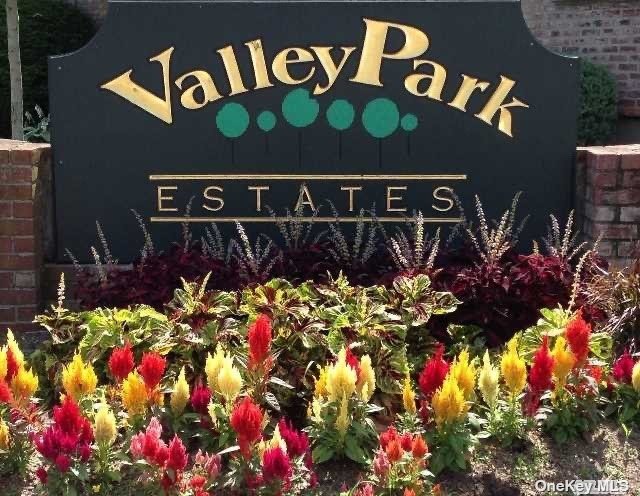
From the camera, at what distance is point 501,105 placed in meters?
4.65

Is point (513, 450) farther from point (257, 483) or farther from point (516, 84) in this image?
point (516, 84)

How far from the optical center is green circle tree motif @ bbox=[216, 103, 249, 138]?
183 inches

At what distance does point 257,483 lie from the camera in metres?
2.71

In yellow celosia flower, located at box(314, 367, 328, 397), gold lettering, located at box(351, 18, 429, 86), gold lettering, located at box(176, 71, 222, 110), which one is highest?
gold lettering, located at box(351, 18, 429, 86)

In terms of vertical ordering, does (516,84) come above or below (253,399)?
above

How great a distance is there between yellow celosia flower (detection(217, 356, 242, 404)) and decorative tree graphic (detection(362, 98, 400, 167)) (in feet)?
6.70

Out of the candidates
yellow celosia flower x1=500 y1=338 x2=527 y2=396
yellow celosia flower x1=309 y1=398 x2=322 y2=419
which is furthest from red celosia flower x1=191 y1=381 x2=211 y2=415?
yellow celosia flower x1=500 y1=338 x2=527 y2=396

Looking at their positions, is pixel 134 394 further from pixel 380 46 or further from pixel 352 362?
pixel 380 46

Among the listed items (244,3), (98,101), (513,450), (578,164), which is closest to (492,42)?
(578,164)

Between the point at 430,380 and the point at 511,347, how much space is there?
0.35 m

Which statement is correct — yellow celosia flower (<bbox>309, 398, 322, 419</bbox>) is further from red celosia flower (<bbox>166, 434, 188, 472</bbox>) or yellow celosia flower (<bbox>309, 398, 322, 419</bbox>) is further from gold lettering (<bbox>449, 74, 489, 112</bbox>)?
gold lettering (<bbox>449, 74, 489, 112</bbox>)

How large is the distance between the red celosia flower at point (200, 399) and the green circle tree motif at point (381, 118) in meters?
2.05

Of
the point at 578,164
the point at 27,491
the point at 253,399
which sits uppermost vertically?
the point at 578,164

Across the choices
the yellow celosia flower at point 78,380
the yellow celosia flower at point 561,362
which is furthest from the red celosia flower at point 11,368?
the yellow celosia flower at point 561,362
